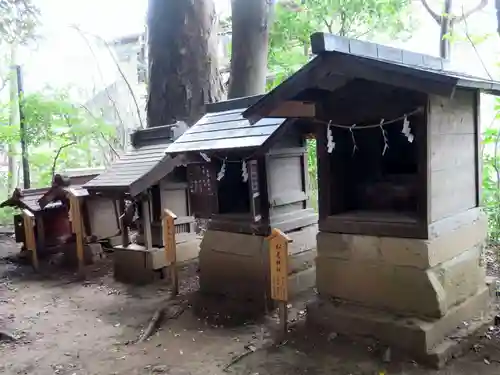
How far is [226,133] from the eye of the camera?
6723 mm

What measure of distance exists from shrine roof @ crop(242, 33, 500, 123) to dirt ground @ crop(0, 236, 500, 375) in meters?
2.63

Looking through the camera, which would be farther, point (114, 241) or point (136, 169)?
point (114, 241)

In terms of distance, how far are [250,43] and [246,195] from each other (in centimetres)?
370

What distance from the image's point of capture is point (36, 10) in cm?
730

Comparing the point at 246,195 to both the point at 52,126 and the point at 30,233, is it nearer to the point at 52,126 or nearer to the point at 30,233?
the point at 30,233

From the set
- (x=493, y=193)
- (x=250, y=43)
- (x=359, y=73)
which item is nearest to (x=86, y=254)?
(x=250, y=43)

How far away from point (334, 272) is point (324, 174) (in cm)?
114

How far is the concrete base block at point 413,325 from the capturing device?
14.5ft

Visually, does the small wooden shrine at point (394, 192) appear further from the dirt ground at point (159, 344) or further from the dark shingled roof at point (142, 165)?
the dark shingled roof at point (142, 165)

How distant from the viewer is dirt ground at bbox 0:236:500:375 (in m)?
4.60

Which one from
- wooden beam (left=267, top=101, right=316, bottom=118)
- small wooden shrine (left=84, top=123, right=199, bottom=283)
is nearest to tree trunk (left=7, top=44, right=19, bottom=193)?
small wooden shrine (left=84, top=123, right=199, bottom=283)

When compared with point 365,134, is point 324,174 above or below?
below

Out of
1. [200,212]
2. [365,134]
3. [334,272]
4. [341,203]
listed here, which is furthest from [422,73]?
[200,212]

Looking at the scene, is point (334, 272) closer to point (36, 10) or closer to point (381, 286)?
point (381, 286)
